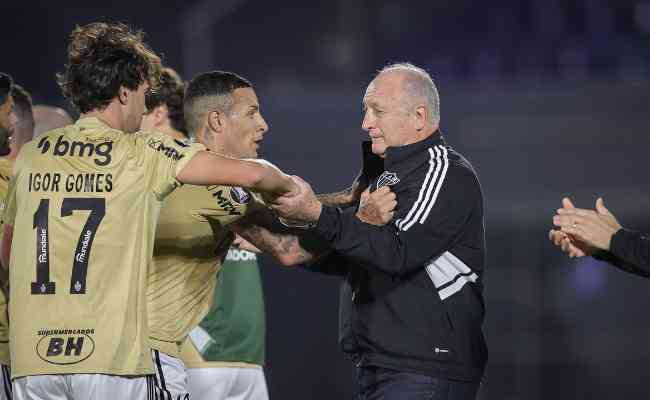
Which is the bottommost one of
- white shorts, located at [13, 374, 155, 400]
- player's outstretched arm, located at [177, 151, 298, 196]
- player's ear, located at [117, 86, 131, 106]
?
white shorts, located at [13, 374, 155, 400]

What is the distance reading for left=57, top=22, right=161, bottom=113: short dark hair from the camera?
3168 millimetres

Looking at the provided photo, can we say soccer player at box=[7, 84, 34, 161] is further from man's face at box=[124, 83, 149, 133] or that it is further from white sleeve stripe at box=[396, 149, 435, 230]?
white sleeve stripe at box=[396, 149, 435, 230]

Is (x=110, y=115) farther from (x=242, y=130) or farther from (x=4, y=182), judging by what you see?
(x=4, y=182)

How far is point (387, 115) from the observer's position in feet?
11.9

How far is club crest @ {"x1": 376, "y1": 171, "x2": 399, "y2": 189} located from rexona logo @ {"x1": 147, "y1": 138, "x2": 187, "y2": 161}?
833mm

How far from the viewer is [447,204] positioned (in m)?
3.40

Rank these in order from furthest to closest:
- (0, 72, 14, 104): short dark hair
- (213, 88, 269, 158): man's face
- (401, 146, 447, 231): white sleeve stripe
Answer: (213, 88, 269, 158): man's face, (0, 72, 14, 104): short dark hair, (401, 146, 447, 231): white sleeve stripe

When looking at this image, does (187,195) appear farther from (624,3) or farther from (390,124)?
(624,3)

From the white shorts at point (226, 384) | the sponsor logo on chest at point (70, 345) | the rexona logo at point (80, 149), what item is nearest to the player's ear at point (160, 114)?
→ the white shorts at point (226, 384)

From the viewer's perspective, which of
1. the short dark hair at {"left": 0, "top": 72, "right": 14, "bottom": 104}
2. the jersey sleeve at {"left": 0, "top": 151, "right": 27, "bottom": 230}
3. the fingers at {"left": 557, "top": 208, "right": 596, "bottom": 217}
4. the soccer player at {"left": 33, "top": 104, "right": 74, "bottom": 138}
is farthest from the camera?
the soccer player at {"left": 33, "top": 104, "right": 74, "bottom": 138}

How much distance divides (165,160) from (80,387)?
2.42ft

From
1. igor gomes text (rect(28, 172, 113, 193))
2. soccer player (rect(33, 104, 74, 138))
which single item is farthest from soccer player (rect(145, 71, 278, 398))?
soccer player (rect(33, 104, 74, 138))

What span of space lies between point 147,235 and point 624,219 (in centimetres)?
566

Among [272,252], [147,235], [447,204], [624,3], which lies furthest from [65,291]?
[624,3]
